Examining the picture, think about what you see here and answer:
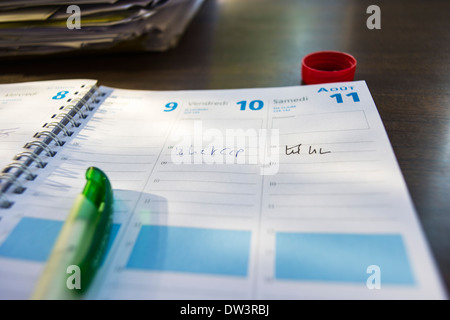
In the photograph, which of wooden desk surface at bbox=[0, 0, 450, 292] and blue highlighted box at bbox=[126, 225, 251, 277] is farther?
wooden desk surface at bbox=[0, 0, 450, 292]

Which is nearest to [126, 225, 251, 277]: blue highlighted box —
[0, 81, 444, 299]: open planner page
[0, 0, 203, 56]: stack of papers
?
[0, 81, 444, 299]: open planner page

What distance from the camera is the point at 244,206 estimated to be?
35cm

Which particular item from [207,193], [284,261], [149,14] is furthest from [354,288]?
[149,14]

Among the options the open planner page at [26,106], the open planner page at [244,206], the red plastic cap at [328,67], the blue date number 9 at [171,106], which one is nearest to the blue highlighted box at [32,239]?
the open planner page at [244,206]

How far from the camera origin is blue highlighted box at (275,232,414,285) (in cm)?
28

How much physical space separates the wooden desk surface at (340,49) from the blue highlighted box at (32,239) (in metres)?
0.30

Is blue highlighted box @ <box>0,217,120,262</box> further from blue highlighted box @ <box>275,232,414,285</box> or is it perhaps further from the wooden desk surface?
the wooden desk surface

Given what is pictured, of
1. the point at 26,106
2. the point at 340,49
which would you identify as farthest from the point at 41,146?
the point at 340,49

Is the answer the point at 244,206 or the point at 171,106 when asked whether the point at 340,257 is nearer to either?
the point at 244,206

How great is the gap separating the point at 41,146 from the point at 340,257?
0.34 m

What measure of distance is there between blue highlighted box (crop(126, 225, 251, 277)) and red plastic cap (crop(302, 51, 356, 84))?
30cm

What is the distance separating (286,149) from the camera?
0.41 metres

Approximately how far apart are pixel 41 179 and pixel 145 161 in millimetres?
110

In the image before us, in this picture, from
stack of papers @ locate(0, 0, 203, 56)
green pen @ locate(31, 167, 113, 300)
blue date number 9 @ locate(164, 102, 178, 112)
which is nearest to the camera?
green pen @ locate(31, 167, 113, 300)
